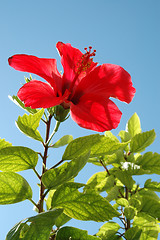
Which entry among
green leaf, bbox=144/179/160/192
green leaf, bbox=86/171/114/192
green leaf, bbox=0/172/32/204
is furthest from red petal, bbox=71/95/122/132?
green leaf, bbox=144/179/160/192

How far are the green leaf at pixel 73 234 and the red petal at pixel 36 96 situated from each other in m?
0.38

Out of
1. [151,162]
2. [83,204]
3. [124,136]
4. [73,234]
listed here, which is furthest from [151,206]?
[83,204]

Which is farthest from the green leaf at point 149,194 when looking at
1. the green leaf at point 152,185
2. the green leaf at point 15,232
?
the green leaf at point 15,232

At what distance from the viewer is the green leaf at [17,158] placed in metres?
0.78

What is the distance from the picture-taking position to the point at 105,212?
72 cm

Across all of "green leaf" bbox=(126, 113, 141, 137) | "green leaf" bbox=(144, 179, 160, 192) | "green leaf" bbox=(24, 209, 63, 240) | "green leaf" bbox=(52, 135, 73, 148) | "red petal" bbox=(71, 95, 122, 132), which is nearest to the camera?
"green leaf" bbox=(24, 209, 63, 240)

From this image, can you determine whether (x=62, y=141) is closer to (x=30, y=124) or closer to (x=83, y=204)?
(x=30, y=124)

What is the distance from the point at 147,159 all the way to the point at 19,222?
85 centimetres

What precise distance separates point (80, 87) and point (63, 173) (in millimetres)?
350

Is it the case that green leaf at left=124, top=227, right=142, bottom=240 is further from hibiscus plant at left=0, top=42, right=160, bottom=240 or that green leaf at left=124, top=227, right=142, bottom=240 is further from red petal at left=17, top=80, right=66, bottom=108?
red petal at left=17, top=80, right=66, bottom=108

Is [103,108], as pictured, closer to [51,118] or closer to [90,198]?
[51,118]

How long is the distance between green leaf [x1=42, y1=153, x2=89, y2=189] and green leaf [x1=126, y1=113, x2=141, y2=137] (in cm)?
92

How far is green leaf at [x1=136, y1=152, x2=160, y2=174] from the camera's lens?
4.57 ft

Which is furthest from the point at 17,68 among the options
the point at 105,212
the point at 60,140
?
the point at 105,212
